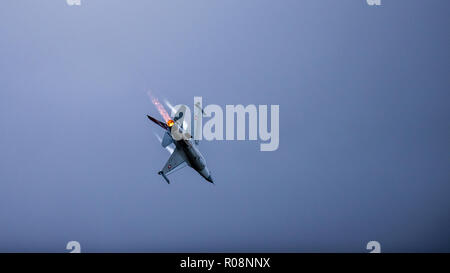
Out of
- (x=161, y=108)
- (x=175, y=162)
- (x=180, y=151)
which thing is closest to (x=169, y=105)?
(x=161, y=108)

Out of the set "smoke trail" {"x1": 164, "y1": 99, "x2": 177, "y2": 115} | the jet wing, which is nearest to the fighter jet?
the jet wing

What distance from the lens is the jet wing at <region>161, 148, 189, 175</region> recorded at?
19.5 feet

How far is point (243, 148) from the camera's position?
6.39 metres

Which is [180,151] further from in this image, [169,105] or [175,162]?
[169,105]

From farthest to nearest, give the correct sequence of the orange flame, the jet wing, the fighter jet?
the orange flame → the jet wing → the fighter jet

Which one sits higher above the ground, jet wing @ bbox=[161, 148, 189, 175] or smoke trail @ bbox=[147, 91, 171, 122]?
smoke trail @ bbox=[147, 91, 171, 122]

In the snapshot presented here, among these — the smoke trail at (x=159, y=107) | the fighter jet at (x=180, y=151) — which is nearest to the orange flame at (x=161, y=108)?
the smoke trail at (x=159, y=107)

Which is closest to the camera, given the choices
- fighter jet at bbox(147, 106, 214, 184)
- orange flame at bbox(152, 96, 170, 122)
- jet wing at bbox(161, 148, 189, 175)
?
fighter jet at bbox(147, 106, 214, 184)

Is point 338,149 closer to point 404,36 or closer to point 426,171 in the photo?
point 426,171

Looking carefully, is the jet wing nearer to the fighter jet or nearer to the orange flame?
the fighter jet

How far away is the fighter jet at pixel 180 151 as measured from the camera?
18.3 ft

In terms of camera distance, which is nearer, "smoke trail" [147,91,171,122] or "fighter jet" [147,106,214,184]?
"fighter jet" [147,106,214,184]
